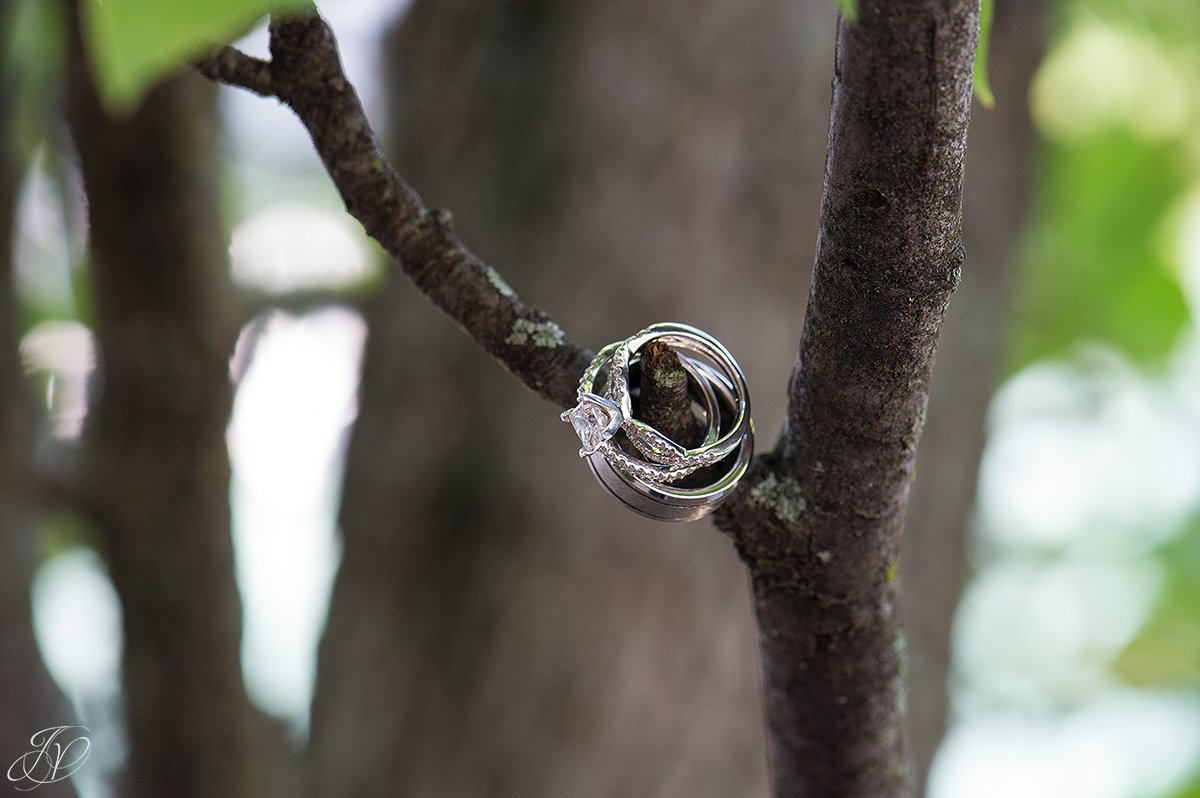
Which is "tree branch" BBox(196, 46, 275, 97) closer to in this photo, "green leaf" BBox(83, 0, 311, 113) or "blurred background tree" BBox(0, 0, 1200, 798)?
"green leaf" BBox(83, 0, 311, 113)

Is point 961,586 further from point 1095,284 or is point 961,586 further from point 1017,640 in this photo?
point 1017,640

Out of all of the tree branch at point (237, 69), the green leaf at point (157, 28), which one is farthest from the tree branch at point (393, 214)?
the green leaf at point (157, 28)

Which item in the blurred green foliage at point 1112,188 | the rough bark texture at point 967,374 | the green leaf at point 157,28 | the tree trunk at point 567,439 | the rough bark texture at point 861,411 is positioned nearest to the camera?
the green leaf at point 157,28

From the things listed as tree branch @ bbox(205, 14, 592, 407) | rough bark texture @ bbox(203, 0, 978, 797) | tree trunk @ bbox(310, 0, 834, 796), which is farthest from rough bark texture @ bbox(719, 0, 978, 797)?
tree trunk @ bbox(310, 0, 834, 796)

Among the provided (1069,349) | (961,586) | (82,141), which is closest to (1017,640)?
(1069,349)

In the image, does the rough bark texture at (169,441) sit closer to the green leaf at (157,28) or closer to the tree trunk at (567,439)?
the tree trunk at (567,439)

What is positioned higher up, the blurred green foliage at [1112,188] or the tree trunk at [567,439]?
the blurred green foliage at [1112,188]
